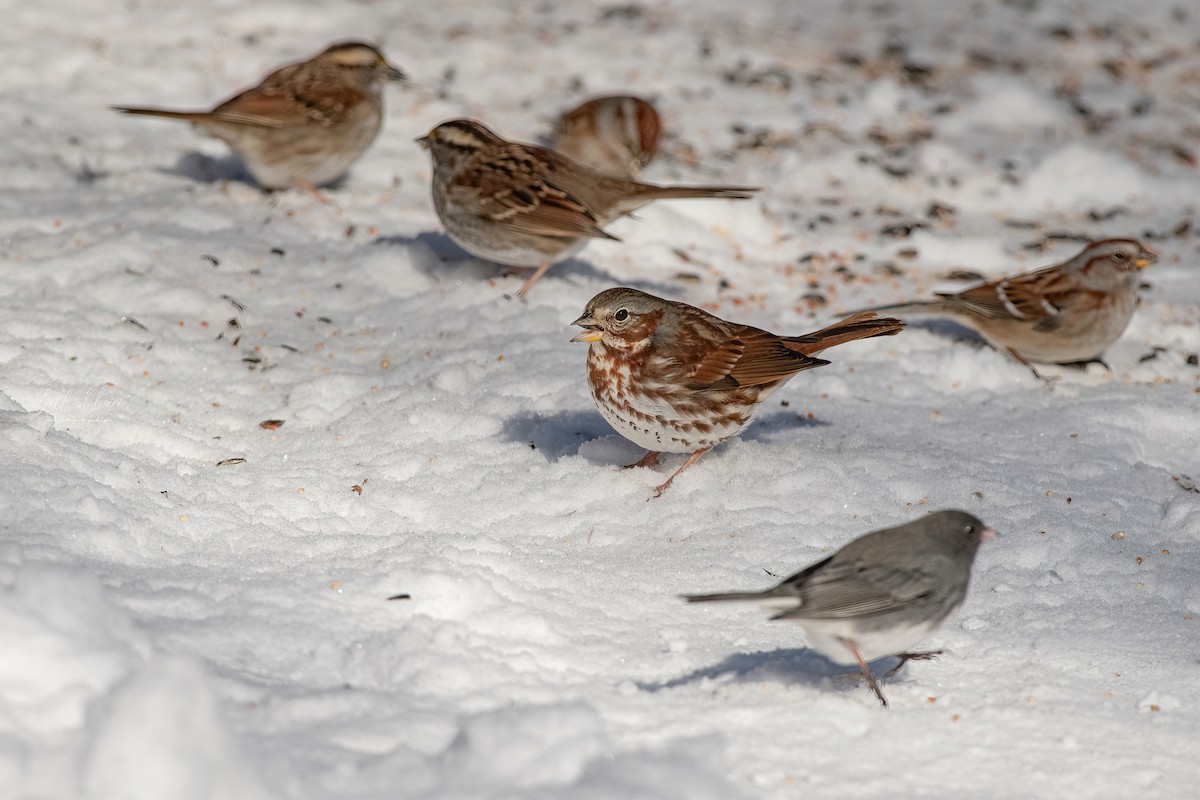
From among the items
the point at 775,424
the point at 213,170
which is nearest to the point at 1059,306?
the point at 775,424

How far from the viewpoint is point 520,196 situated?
6.71m

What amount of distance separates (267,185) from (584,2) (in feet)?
13.9

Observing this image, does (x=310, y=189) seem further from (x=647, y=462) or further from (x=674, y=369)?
(x=674, y=369)

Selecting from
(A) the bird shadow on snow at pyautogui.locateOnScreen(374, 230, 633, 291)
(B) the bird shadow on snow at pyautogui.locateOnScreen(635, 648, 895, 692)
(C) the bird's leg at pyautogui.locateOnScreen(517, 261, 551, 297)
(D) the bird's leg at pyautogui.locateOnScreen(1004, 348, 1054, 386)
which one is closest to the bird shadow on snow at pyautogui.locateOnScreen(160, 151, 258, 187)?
(A) the bird shadow on snow at pyautogui.locateOnScreen(374, 230, 633, 291)

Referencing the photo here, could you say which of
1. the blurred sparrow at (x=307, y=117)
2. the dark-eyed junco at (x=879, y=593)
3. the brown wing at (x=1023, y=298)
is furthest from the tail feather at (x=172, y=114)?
the dark-eyed junco at (x=879, y=593)

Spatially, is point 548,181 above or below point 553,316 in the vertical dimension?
above

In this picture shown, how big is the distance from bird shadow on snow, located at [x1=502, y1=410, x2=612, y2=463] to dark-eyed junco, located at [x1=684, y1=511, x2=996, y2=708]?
1.88 metres

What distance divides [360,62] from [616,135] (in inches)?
66.2

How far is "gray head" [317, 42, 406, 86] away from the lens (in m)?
7.90

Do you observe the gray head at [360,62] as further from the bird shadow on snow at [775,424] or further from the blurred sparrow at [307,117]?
the bird shadow on snow at [775,424]

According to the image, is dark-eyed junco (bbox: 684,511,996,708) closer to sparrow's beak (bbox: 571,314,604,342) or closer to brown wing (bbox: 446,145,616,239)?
sparrow's beak (bbox: 571,314,604,342)

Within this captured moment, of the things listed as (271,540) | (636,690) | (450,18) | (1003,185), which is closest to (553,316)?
(271,540)

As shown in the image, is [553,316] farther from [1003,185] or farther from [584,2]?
[584,2]

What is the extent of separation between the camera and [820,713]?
142 inches
